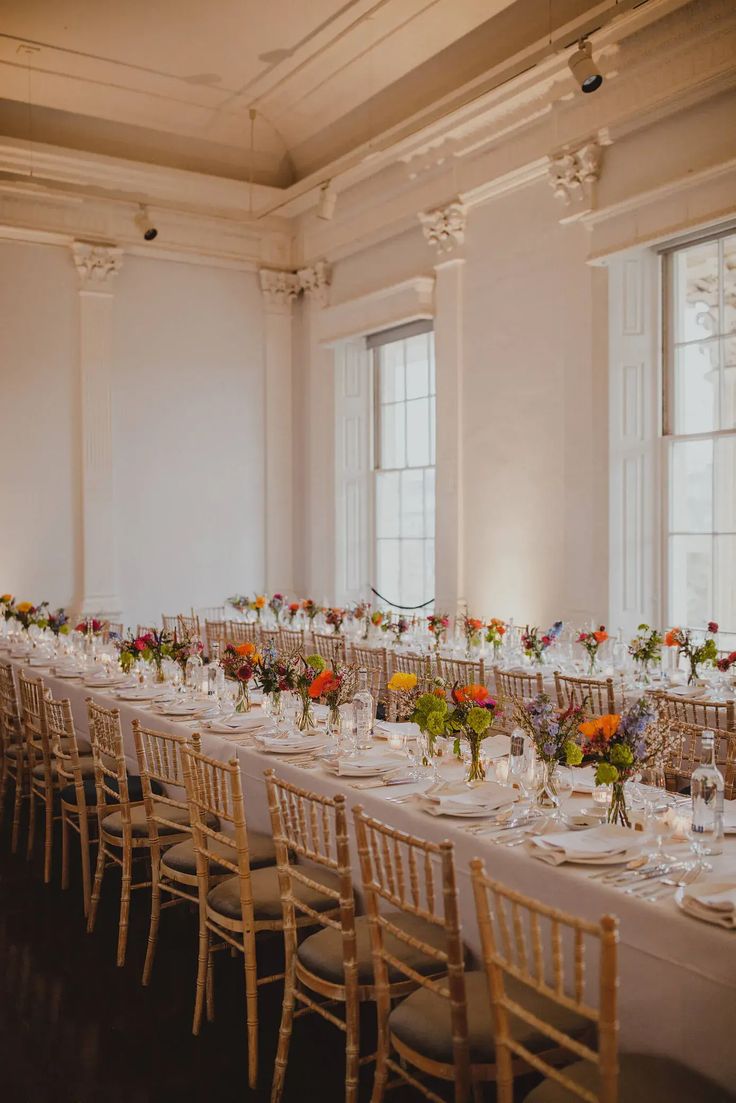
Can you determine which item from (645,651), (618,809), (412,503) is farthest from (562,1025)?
(412,503)

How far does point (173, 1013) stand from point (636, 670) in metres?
3.91

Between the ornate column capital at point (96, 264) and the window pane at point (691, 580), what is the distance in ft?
23.1

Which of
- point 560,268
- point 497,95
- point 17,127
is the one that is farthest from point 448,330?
point 17,127

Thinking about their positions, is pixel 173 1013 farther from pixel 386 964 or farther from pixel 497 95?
pixel 497 95

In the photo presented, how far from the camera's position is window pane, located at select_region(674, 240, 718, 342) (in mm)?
7828

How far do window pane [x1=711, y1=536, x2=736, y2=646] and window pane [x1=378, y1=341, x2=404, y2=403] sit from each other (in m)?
4.82

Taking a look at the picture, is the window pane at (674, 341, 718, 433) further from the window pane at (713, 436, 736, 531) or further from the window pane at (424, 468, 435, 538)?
the window pane at (424, 468, 435, 538)

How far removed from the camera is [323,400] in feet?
40.0

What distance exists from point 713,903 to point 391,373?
9.86m

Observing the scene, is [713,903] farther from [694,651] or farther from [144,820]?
[694,651]

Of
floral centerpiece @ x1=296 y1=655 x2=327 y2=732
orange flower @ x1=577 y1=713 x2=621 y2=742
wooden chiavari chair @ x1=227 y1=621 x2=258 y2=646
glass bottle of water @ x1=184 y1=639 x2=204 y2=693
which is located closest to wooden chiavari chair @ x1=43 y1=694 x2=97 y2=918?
glass bottle of water @ x1=184 y1=639 x2=204 y2=693

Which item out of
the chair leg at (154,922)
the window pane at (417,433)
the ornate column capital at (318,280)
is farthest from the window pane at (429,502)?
the chair leg at (154,922)

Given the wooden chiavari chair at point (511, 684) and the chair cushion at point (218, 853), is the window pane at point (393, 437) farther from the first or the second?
the chair cushion at point (218, 853)

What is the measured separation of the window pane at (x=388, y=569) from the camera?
1171 centimetres
